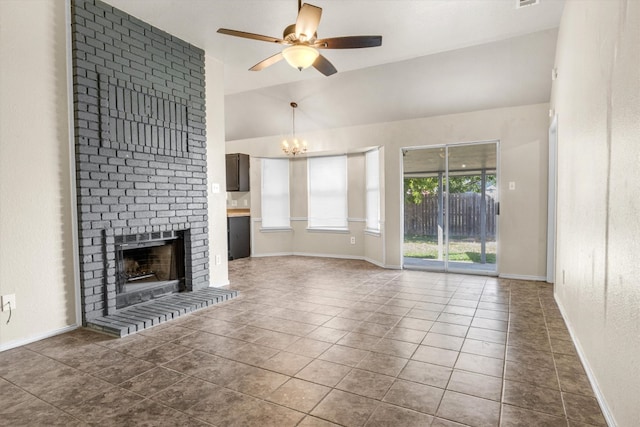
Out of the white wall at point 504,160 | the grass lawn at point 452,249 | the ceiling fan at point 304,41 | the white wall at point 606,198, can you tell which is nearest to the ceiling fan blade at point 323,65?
the ceiling fan at point 304,41

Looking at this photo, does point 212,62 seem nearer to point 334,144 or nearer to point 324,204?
point 334,144

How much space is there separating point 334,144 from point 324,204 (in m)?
1.40

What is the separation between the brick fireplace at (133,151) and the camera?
3.32 meters

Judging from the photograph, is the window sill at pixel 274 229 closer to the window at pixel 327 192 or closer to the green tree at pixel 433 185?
the window at pixel 327 192

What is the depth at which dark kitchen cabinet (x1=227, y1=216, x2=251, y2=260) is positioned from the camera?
7.36m

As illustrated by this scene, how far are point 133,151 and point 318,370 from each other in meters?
2.88

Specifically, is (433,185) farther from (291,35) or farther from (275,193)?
(291,35)

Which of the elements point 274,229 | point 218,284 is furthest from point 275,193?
point 218,284

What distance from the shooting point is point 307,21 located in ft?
8.80

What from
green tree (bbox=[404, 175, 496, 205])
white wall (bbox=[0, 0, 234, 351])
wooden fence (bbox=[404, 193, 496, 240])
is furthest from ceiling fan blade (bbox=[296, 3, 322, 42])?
wooden fence (bbox=[404, 193, 496, 240])

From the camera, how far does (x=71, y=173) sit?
10.7 feet

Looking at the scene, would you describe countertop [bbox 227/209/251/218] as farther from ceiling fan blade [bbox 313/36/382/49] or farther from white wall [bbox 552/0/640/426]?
white wall [bbox 552/0/640/426]

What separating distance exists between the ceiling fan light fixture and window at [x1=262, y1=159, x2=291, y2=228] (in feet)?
15.8

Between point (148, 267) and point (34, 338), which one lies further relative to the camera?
point (148, 267)
